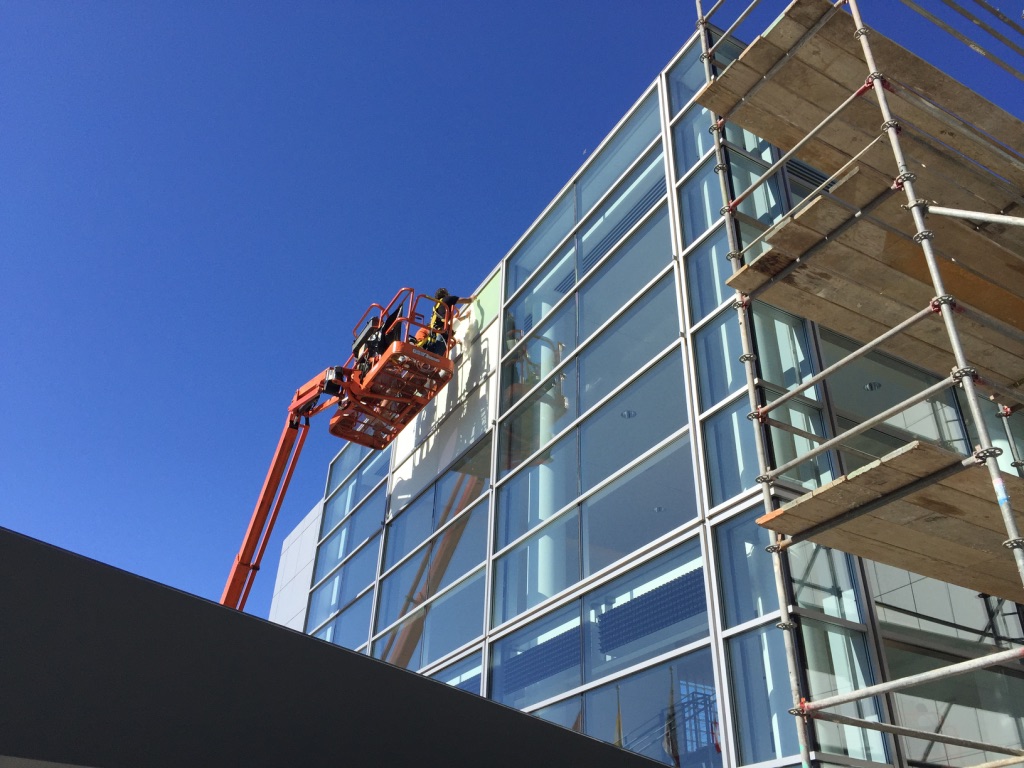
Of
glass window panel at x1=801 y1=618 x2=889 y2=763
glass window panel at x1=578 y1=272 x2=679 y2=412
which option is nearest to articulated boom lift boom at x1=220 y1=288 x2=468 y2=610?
glass window panel at x1=578 y1=272 x2=679 y2=412

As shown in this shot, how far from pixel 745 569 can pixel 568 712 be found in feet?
9.59

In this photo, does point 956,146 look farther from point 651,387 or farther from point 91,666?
point 91,666

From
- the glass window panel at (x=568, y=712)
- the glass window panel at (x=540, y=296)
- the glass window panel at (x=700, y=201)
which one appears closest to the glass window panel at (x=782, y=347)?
the glass window panel at (x=700, y=201)

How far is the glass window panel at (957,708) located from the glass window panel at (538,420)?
17.4 feet

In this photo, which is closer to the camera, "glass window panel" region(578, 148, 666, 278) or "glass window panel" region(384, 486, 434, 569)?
"glass window panel" region(578, 148, 666, 278)

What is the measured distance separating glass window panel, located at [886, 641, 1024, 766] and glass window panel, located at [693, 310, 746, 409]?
9.36 feet

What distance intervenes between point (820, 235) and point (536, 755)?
4.66 metres

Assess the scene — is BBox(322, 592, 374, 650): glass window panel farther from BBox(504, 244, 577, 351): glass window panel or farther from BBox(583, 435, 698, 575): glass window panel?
BBox(583, 435, 698, 575): glass window panel

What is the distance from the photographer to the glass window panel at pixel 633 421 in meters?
9.66

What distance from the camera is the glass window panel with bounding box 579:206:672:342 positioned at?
11.0 m

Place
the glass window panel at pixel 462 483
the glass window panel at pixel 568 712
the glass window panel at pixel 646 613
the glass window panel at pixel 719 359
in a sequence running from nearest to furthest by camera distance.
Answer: the glass window panel at pixel 646 613 < the glass window panel at pixel 719 359 < the glass window panel at pixel 568 712 < the glass window panel at pixel 462 483

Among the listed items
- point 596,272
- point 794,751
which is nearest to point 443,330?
point 596,272

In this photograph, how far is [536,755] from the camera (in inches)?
166

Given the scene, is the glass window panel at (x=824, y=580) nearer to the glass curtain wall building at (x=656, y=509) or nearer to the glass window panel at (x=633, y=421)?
the glass curtain wall building at (x=656, y=509)
